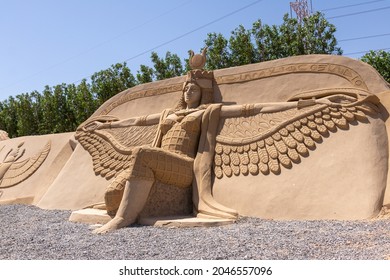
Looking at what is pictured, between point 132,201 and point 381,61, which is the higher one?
point 132,201

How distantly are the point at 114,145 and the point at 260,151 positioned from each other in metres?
2.66

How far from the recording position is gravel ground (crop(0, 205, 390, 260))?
3037 mm

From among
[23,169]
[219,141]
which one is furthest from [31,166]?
[219,141]

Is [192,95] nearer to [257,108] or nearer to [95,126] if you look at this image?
[257,108]

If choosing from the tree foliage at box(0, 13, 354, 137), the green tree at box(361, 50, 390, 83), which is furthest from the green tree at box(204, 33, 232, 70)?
the green tree at box(361, 50, 390, 83)

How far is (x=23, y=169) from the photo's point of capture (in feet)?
28.1

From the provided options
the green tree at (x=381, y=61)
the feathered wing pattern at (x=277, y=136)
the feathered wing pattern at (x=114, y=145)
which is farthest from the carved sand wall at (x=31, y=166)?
the green tree at (x=381, y=61)

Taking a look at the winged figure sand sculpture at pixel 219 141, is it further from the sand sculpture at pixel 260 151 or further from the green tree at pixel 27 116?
the green tree at pixel 27 116

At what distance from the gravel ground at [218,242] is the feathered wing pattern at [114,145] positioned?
5.80 feet

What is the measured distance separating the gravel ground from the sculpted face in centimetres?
203

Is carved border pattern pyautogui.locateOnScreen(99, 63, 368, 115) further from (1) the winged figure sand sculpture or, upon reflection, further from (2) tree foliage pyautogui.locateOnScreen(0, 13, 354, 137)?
(2) tree foliage pyautogui.locateOnScreen(0, 13, 354, 137)

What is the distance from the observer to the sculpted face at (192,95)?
584cm

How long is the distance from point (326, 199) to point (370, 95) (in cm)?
140
